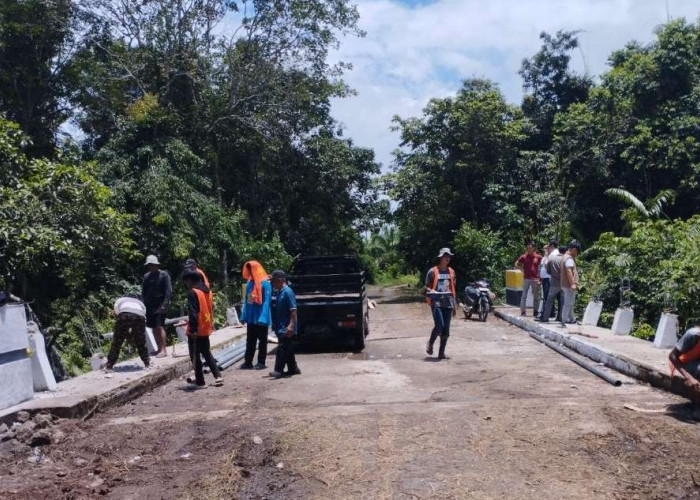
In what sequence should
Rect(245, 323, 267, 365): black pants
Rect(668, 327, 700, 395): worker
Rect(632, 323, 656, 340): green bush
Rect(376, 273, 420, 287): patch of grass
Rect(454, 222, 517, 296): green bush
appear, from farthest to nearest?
1. Rect(376, 273, 420, 287): patch of grass
2. Rect(454, 222, 517, 296): green bush
3. Rect(632, 323, 656, 340): green bush
4. Rect(245, 323, 267, 365): black pants
5. Rect(668, 327, 700, 395): worker

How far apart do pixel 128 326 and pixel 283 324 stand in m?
2.34

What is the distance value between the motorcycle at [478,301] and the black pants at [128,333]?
1104 centimetres

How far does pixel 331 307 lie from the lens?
13.5 metres

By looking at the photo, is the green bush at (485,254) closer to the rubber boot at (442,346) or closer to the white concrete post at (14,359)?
the rubber boot at (442,346)

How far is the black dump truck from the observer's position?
533 inches

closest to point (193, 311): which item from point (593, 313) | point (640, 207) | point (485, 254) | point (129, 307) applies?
point (129, 307)

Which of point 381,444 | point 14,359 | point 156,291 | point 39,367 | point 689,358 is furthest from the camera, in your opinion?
point 156,291

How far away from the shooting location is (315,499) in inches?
203

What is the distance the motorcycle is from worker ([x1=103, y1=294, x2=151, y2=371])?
36.2 ft

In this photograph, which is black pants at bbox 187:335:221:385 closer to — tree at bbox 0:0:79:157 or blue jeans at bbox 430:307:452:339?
blue jeans at bbox 430:307:452:339

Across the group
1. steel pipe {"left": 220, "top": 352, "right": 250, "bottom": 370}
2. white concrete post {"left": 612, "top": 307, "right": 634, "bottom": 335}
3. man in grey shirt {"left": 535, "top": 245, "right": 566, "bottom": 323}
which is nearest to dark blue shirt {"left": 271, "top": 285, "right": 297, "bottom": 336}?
steel pipe {"left": 220, "top": 352, "right": 250, "bottom": 370}

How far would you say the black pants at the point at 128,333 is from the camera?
34.5 ft

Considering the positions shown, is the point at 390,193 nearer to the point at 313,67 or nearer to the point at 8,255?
the point at 313,67

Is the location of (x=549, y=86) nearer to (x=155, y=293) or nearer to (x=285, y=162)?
(x=285, y=162)
